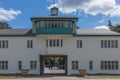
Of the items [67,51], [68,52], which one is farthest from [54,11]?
[68,52]

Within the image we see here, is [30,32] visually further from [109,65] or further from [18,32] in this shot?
[109,65]

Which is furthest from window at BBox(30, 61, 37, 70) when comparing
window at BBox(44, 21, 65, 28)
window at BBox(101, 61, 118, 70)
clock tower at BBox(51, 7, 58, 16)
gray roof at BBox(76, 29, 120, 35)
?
window at BBox(101, 61, 118, 70)

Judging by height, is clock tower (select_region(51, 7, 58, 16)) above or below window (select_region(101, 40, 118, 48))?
above

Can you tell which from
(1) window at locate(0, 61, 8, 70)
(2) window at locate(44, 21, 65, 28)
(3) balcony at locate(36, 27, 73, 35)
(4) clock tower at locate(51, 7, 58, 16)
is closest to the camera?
(3) balcony at locate(36, 27, 73, 35)

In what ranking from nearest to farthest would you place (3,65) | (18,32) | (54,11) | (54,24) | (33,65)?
(54,24) → (3,65) → (33,65) → (18,32) → (54,11)

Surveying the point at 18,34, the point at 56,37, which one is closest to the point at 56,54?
the point at 56,37

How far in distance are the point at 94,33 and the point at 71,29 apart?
451 cm

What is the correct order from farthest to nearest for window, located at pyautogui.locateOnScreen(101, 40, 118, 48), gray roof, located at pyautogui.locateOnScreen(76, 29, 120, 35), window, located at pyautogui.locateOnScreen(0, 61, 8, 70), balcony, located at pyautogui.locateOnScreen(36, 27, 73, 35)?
gray roof, located at pyautogui.locateOnScreen(76, 29, 120, 35)
window, located at pyautogui.locateOnScreen(101, 40, 118, 48)
window, located at pyautogui.locateOnScreen(0, 61, 8, 70)
balcony, located at pyautogui.locateOnScreen(36, 27, 73, 35)

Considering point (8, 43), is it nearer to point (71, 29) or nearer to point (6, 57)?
point (6, 57)

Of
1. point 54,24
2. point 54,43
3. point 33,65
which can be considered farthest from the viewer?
point 33,65

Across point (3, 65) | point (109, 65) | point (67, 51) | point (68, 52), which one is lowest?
point (109, 65)

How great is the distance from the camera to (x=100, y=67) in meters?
53.8

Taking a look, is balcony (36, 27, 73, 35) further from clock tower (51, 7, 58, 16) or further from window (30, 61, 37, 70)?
clock tower (51, 7, 58, 16)

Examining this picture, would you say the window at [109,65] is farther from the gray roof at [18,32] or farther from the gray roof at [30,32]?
the gray roof at [18,32]
